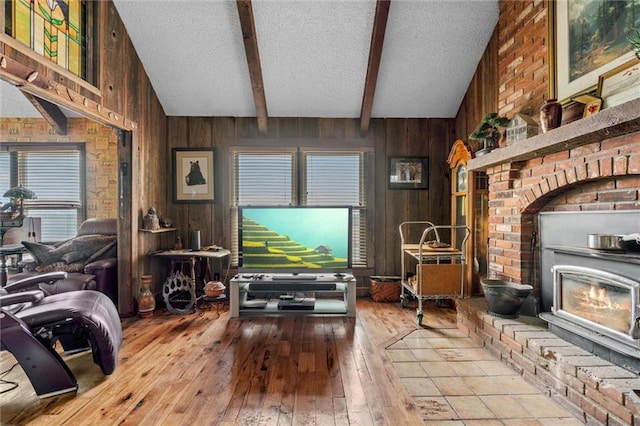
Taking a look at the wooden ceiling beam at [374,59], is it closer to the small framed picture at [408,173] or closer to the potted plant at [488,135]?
the small framed picture at [408,173]

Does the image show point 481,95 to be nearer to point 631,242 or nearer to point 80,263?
point 631,242

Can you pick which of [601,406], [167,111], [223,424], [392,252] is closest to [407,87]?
[392,252]

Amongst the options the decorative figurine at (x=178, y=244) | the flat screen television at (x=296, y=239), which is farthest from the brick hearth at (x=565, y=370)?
the decorative figurine at (x=178, y=244)

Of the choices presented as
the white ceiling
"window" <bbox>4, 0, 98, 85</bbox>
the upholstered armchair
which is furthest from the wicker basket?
"window" <bbox>4, 0, 98, 85</bbox>

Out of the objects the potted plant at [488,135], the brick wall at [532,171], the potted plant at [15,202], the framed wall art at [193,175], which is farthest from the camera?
the framed wall art at [193,175]

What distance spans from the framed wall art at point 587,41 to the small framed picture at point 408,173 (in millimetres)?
2025

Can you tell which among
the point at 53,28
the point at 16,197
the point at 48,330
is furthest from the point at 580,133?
the point at 16,197

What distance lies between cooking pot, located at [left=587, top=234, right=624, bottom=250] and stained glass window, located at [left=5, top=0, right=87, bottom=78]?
145 inches

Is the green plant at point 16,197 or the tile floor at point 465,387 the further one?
the green plant at point 16,197

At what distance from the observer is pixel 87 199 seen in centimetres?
446

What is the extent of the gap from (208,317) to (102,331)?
4.56ft

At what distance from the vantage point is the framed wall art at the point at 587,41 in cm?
188

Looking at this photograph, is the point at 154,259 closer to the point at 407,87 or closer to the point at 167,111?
the point at 167,111

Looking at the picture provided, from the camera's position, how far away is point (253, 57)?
10.9 ft
